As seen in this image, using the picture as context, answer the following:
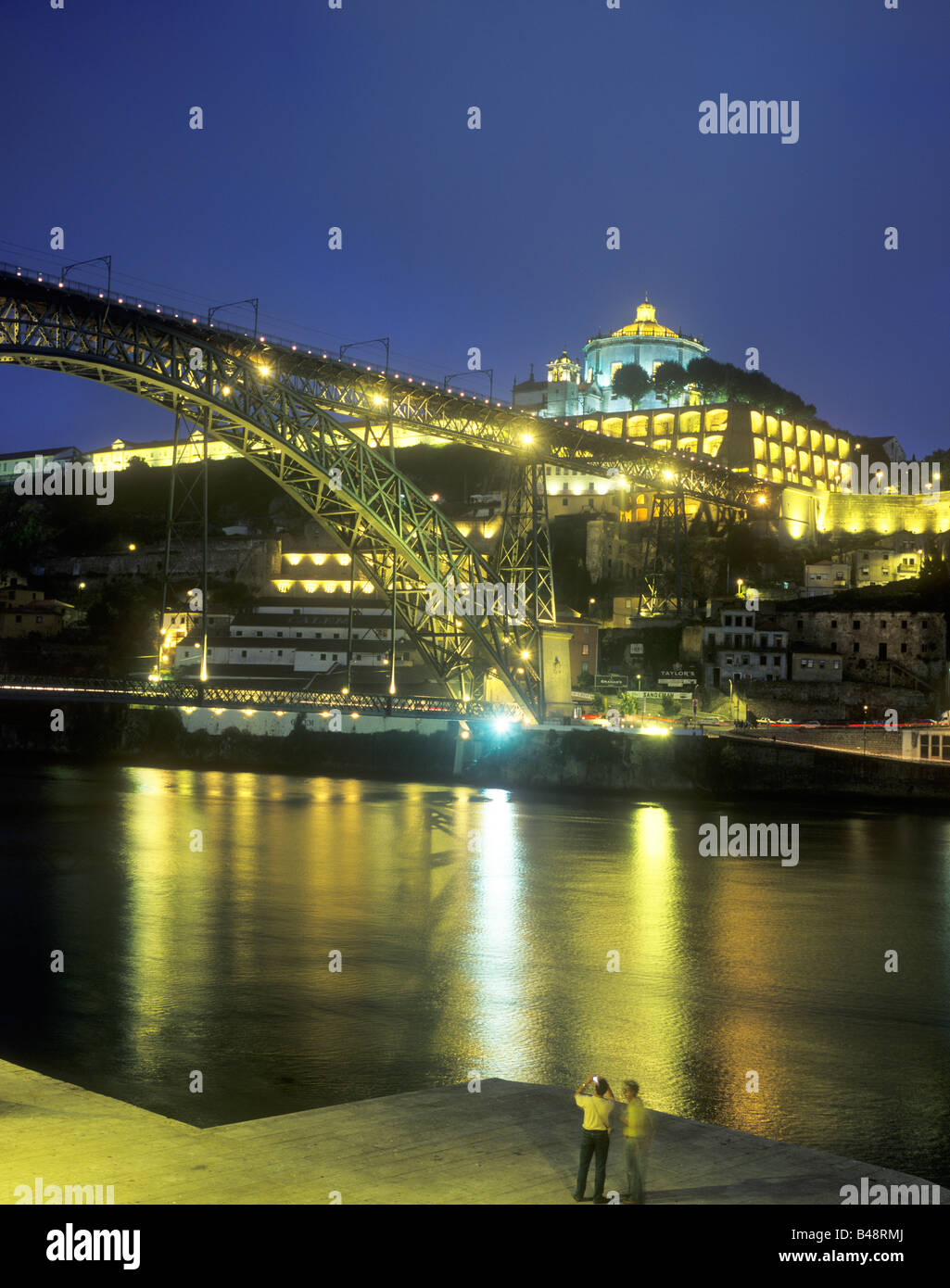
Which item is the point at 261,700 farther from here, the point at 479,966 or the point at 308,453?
the point at 479,966

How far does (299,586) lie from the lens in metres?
81.8

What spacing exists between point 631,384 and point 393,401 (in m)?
84.2

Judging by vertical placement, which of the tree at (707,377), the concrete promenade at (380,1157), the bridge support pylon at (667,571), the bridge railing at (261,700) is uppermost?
the tree at (707,377)

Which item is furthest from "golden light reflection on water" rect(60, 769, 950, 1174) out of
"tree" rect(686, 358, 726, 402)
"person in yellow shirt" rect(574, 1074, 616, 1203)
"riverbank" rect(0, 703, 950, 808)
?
"tree" rect(686, 358, 726, 402)

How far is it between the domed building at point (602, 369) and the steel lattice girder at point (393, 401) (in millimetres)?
59603

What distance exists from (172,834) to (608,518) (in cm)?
6374

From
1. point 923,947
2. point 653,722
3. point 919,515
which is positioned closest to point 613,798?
point 653,722

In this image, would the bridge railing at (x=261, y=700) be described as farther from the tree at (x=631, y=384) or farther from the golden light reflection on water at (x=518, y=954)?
the tree at (x=631, y=384)

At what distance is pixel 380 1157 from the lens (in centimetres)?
816

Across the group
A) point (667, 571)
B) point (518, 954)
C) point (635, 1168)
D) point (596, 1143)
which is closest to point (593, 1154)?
point (596, 1143)

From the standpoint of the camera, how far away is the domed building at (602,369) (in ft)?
406

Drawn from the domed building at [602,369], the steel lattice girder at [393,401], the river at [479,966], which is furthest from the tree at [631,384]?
the river at [479,966]

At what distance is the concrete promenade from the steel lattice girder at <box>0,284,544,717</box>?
2586cm
